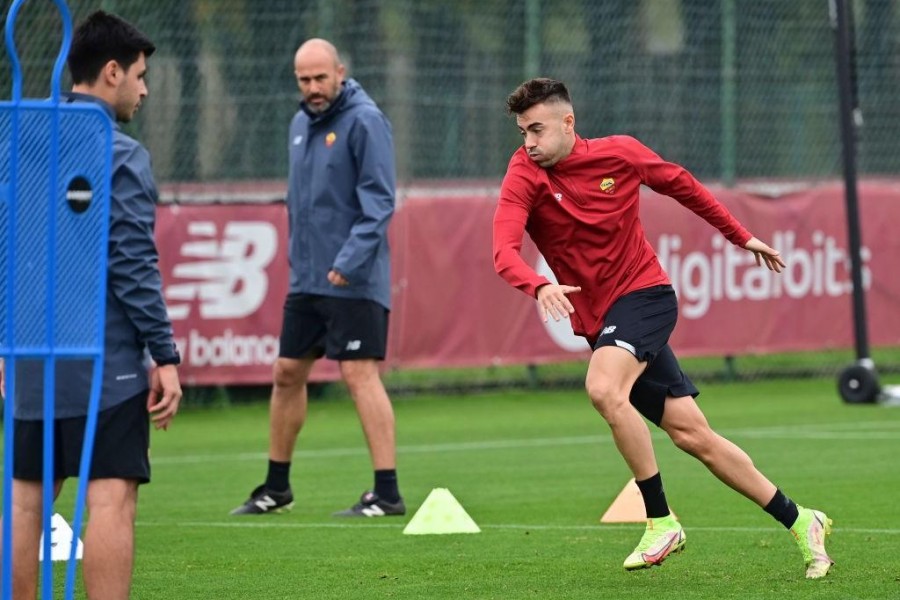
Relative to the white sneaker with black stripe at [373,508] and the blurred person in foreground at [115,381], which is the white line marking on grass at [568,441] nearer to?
the white sneaker with black stripe at [373,508]

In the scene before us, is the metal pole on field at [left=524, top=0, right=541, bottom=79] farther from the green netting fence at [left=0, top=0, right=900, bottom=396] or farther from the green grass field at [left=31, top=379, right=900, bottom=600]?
the green grass field at [left=31, top=379, right=900, bottom=600]

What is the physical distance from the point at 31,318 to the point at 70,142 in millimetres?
479

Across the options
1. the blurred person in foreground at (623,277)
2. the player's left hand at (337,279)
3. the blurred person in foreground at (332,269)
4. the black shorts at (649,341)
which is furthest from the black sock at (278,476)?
the black shorts at (649,341)

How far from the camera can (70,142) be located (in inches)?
191

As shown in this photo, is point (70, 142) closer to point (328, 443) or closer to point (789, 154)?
point (328, 443)

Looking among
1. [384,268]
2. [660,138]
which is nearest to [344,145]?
[384,268]

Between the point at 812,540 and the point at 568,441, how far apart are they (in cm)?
587

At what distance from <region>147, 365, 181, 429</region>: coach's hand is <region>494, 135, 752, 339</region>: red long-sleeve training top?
2089 millimetres

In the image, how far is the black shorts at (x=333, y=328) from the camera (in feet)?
30.7

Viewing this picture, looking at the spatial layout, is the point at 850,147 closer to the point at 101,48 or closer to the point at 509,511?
the point at 509,511

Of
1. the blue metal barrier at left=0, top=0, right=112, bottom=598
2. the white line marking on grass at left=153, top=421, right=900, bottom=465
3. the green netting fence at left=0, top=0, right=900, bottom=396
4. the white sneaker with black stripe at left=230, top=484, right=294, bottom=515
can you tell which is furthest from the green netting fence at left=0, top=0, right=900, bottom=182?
the blue metal barrier at left=0, top=0, right=112, bottom=598

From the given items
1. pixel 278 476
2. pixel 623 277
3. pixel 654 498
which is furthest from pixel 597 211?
pixel 278 476

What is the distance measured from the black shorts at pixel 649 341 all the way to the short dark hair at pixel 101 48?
2.46m

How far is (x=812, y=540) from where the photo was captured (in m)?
7.11
